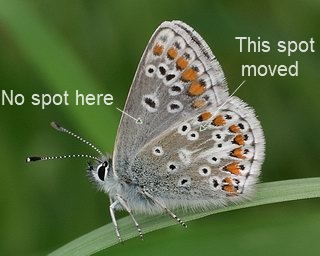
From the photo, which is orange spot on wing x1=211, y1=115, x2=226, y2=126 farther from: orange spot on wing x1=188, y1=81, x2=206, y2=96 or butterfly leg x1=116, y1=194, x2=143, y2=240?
butterfly leg x1=116, y1=194, x2=143, y2=240

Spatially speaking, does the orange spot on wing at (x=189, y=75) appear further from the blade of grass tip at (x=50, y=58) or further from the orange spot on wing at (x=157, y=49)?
the blade of grass tip at (x=50, y=58)

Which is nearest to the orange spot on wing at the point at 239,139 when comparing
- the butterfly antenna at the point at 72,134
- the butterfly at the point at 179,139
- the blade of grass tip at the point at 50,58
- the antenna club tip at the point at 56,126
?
the butterfly at the point at 179,139

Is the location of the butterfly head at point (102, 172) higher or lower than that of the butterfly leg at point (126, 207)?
higher

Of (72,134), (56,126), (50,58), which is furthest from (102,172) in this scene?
(50,58)

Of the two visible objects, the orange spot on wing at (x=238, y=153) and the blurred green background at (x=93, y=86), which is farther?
the blurred green background at (x=93, y=86)

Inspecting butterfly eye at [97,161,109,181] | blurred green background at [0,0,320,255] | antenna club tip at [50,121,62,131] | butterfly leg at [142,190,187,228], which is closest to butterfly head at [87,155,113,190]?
butterfly eye at [97,161,109,181]

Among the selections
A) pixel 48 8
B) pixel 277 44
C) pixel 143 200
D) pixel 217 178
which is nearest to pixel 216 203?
pixel 217 178

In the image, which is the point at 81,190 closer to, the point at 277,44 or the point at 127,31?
the point at 127,31
